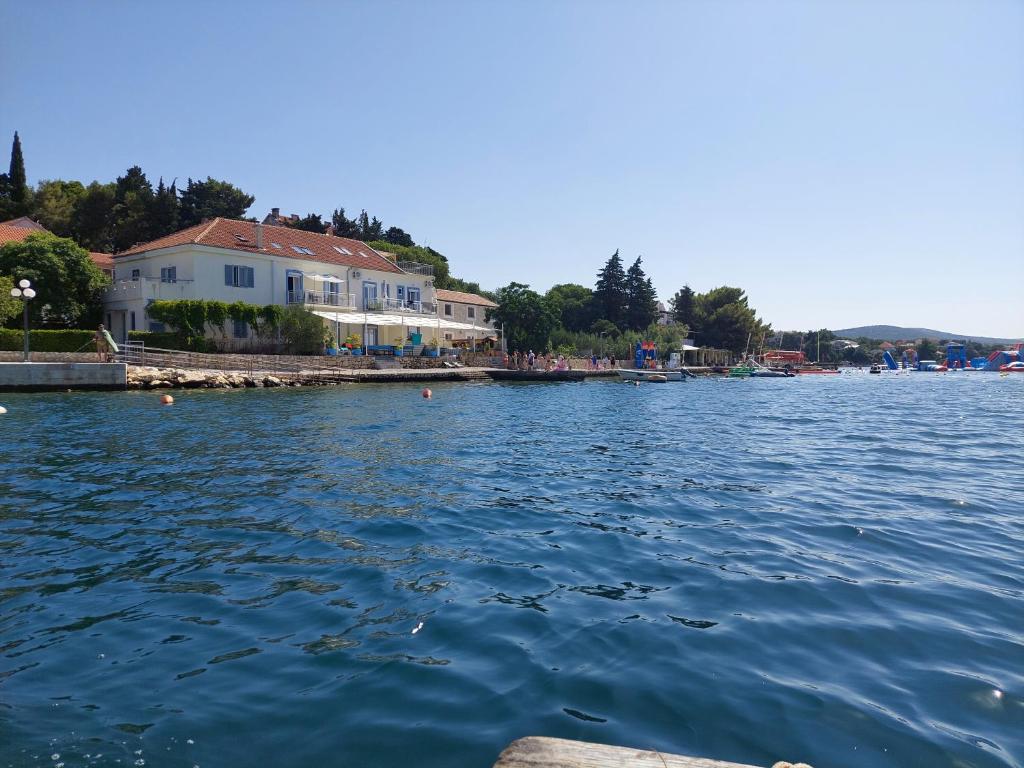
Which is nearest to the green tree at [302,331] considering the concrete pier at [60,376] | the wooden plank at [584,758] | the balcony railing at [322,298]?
the balcony railing at [322,298]

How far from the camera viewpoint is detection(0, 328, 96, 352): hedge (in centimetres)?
2809

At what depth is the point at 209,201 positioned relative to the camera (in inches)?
2188

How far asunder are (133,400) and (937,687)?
2384 centimetres

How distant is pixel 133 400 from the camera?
852 inches

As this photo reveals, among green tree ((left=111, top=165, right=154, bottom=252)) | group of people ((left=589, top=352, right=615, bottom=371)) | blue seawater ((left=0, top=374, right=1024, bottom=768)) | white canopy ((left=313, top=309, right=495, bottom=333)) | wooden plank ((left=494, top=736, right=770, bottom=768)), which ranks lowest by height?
blue seawater ((left=0, top=374, right=1024, bottom=768))

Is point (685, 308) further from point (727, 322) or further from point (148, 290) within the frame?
point (148, 290)

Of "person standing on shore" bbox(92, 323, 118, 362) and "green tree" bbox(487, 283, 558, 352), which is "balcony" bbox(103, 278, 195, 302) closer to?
"person standing on shore" bbox(92, 323, 118, 362)

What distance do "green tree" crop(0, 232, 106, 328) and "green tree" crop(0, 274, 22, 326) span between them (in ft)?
4.65

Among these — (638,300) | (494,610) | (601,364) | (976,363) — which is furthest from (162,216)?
(976,363)

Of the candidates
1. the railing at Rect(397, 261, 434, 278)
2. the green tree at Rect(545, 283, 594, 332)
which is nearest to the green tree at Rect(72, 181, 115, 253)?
the railing at Rect(397, 261, 434, 278)

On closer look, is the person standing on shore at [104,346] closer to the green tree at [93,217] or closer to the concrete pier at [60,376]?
the concrete pier at [60,376]

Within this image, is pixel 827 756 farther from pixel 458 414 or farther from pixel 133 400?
pixel 133 400

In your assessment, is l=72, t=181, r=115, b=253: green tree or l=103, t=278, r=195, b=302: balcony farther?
l=72, t=181, r=115, b=253: green tree

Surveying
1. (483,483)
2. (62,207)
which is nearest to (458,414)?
(483,483)
